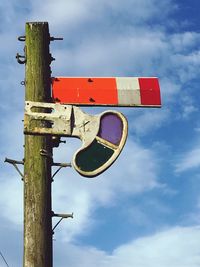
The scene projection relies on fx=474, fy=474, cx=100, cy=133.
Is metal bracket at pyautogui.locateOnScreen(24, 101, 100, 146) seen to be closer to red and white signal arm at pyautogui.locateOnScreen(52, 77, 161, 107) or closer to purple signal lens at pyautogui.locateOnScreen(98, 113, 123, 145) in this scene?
purple signal lens at pyautogui.locateOnScreen(98, 113, 123, 145)

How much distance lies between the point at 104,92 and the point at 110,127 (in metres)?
0.71

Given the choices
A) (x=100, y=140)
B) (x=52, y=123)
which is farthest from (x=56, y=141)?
(x=100, y=140)

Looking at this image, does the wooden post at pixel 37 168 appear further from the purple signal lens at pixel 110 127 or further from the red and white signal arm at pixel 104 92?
the purple signal lens at pixel 110 127

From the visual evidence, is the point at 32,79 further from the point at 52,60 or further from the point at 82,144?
the point at 82,144

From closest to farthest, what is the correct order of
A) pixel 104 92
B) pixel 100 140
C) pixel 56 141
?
pixel 100 140
pixel 56 141
pixel 104 92

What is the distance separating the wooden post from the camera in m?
2.92

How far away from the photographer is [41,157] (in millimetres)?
3062

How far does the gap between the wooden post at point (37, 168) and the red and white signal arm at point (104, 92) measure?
227mm

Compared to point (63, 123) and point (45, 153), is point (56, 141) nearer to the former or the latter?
point (45, 153)

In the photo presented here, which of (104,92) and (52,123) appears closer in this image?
(52,123)

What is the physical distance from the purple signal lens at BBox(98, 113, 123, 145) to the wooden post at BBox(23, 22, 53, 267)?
1.28ft

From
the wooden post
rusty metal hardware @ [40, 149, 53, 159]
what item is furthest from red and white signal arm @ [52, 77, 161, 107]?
rusty metal hardware @ [40, 149, 53, 159]

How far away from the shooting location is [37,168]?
10.00 feet

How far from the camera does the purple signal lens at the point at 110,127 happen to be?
2746 mm
